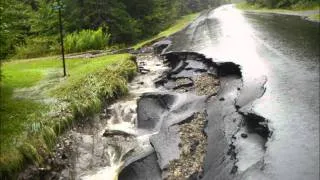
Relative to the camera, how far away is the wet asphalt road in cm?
802

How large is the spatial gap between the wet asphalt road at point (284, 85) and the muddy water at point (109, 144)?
3.36 m

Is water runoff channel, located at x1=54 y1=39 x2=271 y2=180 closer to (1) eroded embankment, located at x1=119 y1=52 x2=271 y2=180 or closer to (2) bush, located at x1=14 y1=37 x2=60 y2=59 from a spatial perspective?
(1) eroded embankment, located at x1=119 y1=52 x2=271 y2=180

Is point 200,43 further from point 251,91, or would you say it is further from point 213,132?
point 213,132

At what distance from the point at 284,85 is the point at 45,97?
26.0 feet

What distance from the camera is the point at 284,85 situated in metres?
13.0

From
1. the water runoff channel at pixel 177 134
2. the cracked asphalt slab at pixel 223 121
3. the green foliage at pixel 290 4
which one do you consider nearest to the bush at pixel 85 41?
the cracked asphalt slab at pixel 223 121

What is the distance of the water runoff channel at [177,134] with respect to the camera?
900cm

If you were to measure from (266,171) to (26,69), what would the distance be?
13.6m

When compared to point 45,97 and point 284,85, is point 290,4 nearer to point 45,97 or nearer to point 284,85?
point 284,85

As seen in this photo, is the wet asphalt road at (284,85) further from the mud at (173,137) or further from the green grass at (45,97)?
the green grass at (45,97)

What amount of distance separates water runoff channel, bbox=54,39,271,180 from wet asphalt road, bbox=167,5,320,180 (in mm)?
369

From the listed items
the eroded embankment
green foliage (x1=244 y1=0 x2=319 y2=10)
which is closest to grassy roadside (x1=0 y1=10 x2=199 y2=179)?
the eroded embankment

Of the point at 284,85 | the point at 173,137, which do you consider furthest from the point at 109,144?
the point at 284,85

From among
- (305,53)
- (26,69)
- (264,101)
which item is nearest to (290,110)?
(264,101)
